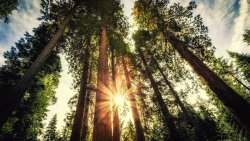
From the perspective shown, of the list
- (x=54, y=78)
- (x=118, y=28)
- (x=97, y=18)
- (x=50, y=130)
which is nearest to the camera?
(x=97, y=18)

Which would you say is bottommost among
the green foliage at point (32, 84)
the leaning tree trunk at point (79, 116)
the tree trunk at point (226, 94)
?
the tree trunk at point (226, 94)

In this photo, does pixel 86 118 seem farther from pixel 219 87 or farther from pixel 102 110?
pixel 219 87

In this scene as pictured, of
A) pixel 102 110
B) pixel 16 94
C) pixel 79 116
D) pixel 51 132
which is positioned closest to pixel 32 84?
pixel 79 116

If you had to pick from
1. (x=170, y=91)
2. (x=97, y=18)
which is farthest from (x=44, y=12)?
(x=170, y=91)

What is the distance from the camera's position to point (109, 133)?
514cm

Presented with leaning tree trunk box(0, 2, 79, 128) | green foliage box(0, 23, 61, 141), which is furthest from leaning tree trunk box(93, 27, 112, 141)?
green foliage box(0, 23, 61, 141)

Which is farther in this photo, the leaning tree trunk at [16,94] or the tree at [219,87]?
the leaning tree trunk at [16,94]

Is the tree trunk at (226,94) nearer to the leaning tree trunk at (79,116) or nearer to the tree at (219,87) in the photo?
the tree at (219,87)

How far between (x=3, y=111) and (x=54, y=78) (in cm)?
1605

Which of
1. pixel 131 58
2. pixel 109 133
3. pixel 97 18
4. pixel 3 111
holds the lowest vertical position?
pixel 109 133

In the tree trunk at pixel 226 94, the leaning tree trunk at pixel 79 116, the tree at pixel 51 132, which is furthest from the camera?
the tree at pixel 51 132

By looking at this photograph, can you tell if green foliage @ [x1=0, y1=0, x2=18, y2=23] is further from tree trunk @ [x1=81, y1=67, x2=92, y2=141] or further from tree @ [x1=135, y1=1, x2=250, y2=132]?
tree @ [x1=135, y1=1, x2=250, y2=132]

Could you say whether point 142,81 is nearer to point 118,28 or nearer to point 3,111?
point 118,28

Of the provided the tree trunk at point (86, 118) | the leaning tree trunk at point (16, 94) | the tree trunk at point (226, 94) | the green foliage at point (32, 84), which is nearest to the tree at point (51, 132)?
the green foliage at point (32, 84)
